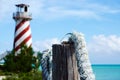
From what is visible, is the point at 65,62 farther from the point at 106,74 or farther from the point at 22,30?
the point at 106,74

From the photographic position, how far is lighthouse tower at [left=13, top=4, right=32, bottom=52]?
109 ft

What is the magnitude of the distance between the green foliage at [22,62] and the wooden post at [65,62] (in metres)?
24.4

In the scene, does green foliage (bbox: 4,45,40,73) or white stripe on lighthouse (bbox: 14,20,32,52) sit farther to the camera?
white stripe on lighthouse (bbox: 14,20,32,52)

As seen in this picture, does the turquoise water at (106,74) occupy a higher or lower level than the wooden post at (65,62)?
lower

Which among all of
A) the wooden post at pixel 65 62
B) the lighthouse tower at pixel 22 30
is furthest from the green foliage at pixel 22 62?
the wooden post at pixel 65 62

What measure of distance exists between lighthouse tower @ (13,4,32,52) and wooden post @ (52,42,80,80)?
28.0 metres

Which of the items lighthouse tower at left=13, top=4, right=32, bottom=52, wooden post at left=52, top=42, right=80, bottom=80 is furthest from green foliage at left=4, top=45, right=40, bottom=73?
wooden post at left=52, top=42, right=80, bottom=80

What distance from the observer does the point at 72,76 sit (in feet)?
15.2

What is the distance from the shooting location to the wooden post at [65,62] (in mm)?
4629

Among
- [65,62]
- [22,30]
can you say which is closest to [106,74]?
[22,30]

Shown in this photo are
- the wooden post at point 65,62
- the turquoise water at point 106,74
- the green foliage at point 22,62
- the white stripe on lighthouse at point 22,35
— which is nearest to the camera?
the wooden post at point 65,62

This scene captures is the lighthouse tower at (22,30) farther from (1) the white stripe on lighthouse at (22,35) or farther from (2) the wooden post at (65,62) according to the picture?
(2) the wooden post at (65,62)

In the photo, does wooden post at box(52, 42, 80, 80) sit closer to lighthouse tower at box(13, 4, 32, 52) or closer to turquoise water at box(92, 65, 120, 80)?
lighthouse tower at box(13, 4, 32, 52)

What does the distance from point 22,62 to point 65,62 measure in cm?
→ 2534
